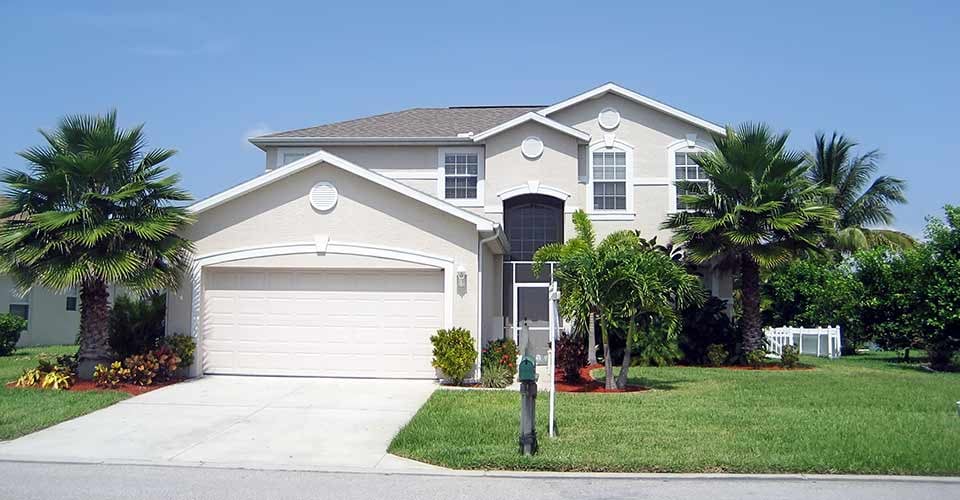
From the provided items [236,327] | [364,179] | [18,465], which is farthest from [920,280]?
[18,465]

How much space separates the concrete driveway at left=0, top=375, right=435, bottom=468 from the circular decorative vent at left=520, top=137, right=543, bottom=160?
9.53 meters

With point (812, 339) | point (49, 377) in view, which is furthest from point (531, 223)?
point (49, 377)

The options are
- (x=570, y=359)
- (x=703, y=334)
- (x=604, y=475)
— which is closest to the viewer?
(x=604, y=475)

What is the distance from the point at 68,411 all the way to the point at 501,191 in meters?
13.5

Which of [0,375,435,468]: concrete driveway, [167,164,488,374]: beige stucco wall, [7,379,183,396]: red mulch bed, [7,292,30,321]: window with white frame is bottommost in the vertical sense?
[0,375,435,468]: concrete driveway

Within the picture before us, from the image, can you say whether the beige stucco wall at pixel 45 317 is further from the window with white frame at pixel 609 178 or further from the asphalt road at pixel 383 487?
the asphalt road at pixel 383 487

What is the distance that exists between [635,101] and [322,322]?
12.0m

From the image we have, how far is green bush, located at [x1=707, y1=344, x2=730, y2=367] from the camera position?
22406 mm

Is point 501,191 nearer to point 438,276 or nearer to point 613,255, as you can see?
point 438,276

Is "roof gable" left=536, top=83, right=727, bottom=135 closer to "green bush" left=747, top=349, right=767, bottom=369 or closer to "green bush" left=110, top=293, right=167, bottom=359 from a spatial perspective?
"green bush" left=747, top=349, right=767, bottom=369

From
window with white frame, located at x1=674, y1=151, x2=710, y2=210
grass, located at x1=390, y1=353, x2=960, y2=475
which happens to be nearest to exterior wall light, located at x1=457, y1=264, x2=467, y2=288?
grass, located at x1=390, y1=353, x2=960, y2=475

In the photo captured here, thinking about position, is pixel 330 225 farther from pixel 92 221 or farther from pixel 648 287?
pixel 648 287

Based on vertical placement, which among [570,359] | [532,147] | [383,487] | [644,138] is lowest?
[383,487]

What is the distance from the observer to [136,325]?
17.4m
